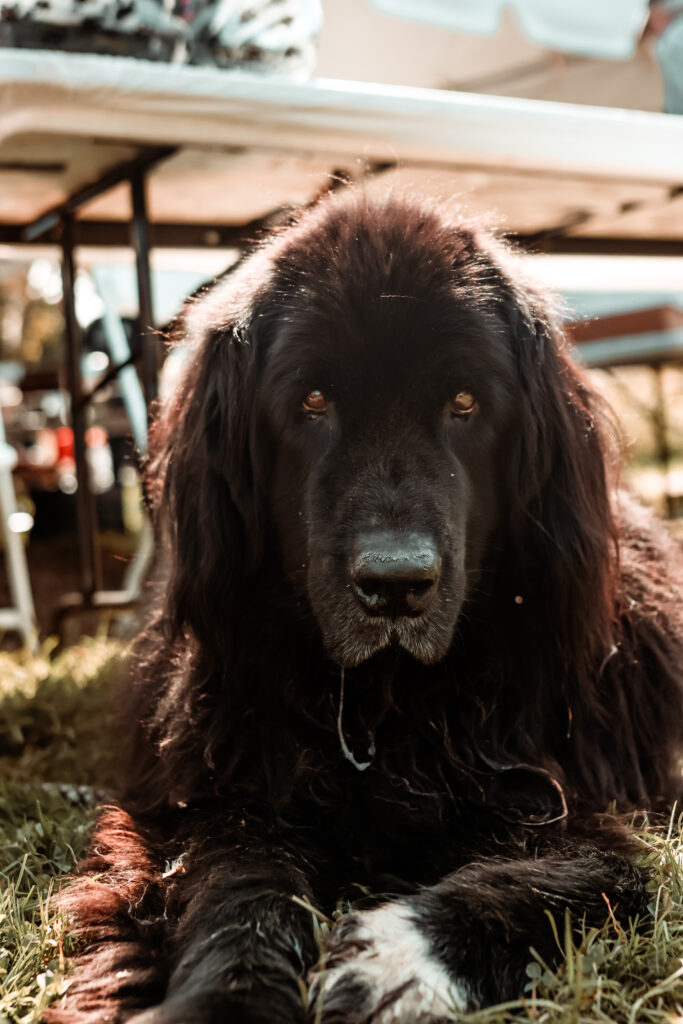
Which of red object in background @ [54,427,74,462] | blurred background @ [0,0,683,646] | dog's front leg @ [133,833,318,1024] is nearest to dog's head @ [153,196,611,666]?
blurred background @ [0,0,683,646]

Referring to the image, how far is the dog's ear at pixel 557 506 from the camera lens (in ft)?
7.86

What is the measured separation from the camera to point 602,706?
8.27ft

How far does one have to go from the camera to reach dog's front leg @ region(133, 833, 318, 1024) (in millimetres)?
1555

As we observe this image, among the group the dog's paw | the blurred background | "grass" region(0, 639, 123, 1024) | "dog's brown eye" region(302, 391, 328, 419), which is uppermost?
the blurred background

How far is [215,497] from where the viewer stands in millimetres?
2469

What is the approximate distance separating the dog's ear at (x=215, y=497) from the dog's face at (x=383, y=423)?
0.07 metres

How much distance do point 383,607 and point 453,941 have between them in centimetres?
65

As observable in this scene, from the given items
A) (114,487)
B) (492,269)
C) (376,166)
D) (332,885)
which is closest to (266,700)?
(332,885)

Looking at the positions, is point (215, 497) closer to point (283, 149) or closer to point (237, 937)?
point (237, 937)

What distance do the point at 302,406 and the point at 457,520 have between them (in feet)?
1.52

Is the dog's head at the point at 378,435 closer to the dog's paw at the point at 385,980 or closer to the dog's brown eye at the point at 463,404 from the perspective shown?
the dog's brown eye at the point at 463,404

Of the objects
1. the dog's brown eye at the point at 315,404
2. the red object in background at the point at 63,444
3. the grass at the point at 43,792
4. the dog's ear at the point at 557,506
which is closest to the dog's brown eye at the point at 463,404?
the dog's ear at the point at 557,506

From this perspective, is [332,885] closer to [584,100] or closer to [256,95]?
[256,95]

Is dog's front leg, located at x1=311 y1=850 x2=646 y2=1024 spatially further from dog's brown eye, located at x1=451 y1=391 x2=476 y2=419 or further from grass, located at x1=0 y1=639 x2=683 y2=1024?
dog's brown eye, located at x1=451 y1=391 x2=476 y2=419
